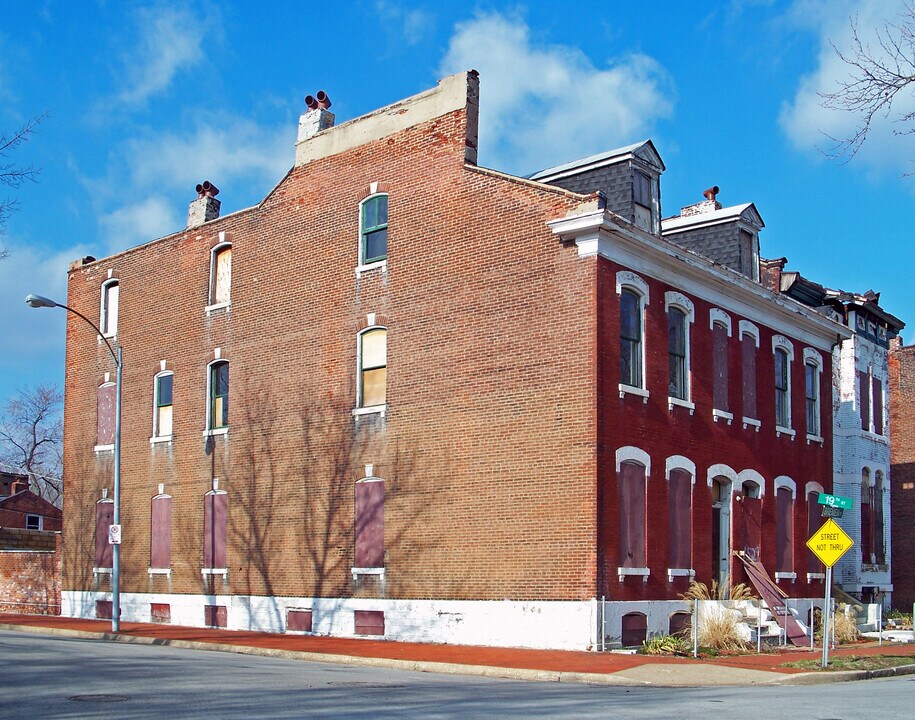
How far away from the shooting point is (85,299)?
36.0m

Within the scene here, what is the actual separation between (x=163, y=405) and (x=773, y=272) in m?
19.7

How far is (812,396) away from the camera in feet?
109

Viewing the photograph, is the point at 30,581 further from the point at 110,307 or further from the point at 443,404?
the point at 443,404

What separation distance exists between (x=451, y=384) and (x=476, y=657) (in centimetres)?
661

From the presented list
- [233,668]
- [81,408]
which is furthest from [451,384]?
[81,408]

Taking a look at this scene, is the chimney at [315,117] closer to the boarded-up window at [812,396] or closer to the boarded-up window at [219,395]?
the boarded-up window at [219,395]

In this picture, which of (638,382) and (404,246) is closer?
(638,382)

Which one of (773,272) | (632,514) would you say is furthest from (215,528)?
(773,272)

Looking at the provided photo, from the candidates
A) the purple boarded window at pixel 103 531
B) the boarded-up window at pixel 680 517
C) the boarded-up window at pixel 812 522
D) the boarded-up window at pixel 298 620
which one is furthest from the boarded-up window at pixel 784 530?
the purple boarded window at pixel 103 531

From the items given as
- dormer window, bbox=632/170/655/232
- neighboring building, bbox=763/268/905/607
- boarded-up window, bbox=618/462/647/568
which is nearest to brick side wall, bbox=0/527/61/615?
boarded-up window, bbox=618/462/647/568

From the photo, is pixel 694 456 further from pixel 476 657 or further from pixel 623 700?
pixel 623 700

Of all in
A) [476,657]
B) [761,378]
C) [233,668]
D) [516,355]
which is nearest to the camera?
[233,668]

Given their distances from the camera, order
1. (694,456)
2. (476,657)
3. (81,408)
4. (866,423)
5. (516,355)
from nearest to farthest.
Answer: (476,657) < (516,355) < (694,456) < (81,408) < (866,423)

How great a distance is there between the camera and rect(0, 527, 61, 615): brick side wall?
1404 inches
